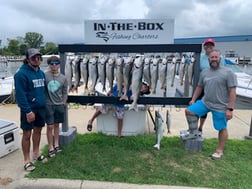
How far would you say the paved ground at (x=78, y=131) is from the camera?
3.27 m

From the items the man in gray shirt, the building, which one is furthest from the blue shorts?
the building

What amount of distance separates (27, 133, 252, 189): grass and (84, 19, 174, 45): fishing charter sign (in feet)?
6.24

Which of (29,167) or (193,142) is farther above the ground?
(193,142)

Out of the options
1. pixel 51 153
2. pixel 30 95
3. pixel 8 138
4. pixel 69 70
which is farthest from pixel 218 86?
pixel 8 138

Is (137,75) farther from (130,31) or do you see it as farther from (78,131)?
(78,131)

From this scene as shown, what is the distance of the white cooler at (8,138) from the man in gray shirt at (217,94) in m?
3.11

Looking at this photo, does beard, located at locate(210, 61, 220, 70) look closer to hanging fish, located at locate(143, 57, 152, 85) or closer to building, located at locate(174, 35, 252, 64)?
hanging fish, located at locate(143, 57, 152, 85)

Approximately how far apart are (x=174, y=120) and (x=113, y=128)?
2.15 meters

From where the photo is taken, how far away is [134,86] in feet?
13.3

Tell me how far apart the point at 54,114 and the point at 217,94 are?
262cm

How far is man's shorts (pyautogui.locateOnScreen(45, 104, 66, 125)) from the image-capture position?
3861mm

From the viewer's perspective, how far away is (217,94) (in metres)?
3.86

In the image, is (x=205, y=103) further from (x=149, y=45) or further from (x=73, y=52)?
(x=73, y=52)

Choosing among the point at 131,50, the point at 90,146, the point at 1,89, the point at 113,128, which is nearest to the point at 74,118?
the point at 113,128
